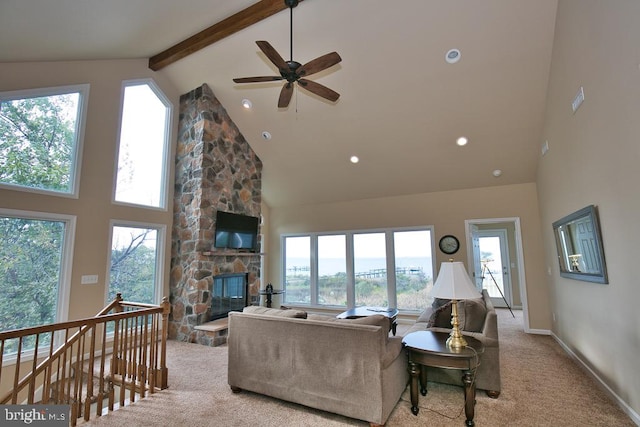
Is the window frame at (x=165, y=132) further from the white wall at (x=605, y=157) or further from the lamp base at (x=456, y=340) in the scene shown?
the white wall at (x=605, y=157)

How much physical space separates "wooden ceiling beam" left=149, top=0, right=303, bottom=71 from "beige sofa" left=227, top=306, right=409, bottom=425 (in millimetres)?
3785

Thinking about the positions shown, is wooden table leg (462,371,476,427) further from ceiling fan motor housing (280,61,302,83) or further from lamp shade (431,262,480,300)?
ceiling fan motor housing (280,61,302,83)

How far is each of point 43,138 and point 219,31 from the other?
283cm

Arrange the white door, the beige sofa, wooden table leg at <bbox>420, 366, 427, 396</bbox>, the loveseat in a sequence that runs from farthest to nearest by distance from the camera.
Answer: the white door, wooden table leg at <bbox>420, 366, 427, 396</bbox>, the loveseat, the beige sofa

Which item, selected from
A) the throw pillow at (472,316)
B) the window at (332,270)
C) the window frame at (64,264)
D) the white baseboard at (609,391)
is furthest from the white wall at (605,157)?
the window frame at (64,264)

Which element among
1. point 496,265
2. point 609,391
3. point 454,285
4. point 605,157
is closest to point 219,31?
point 454,285

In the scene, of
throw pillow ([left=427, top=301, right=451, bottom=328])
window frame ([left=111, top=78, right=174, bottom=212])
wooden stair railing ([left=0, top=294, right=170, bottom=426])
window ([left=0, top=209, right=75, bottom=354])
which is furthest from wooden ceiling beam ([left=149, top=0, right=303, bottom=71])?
throw pillow ([left=427, top=301, right=451, bottom=328])

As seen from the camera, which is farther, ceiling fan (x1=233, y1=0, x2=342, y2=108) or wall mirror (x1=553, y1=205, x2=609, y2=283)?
wall mirror (x1=553, y1=205, x2=609, y2=283)

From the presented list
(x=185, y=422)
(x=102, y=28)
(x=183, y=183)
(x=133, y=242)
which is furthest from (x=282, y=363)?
(x=102, y=28)

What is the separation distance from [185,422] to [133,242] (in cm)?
347

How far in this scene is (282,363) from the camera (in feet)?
10.1

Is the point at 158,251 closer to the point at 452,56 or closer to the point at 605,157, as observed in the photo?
the point at 452,56

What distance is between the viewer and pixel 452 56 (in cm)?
438

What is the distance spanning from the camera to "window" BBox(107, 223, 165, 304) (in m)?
5.06
